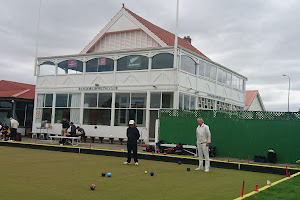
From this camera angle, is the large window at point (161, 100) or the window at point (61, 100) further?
the window at point (61, 100)

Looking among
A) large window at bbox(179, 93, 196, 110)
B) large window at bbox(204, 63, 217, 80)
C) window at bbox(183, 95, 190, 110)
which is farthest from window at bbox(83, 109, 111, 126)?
large window at bbox(204, 63, 217, 80)

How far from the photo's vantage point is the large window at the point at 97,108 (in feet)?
75.2

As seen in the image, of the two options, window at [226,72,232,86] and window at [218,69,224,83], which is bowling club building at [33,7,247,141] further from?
window at [226,72,232,86]

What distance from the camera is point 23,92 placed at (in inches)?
→ 1115

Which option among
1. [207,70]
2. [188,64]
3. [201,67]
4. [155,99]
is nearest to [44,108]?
[155,99]

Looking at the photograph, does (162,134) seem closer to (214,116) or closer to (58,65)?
(214,116)

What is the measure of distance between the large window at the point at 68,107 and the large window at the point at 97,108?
73 centimetres

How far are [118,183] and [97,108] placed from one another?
15.7 metres

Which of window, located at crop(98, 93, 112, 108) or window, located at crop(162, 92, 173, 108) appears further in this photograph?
window, located at crop(98, 93, 112, 108)

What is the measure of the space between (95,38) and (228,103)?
11.6 meters

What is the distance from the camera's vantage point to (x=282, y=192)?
22.0ft

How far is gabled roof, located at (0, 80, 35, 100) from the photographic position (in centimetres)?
2764

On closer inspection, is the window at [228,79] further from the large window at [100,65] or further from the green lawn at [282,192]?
the green lawn at [282,192]

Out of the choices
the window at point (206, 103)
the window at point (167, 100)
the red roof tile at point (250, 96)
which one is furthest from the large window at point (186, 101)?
the red roof tile at point (250, 96)
